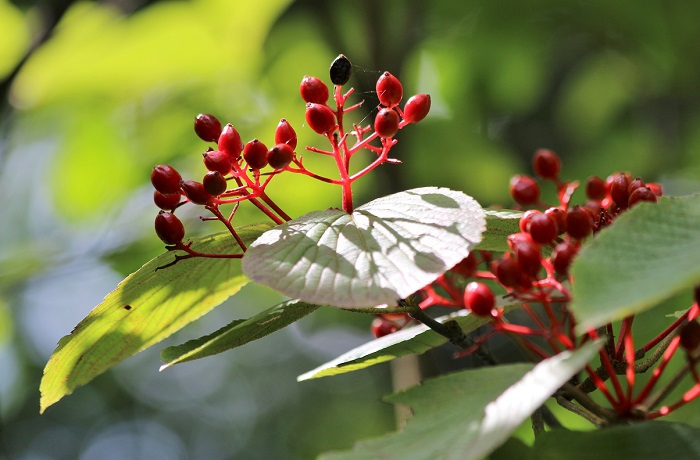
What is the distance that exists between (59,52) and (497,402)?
6.85 feet

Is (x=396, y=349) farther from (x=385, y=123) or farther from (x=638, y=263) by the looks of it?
(x=638, y=263)

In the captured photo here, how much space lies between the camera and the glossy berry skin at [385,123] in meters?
1.06

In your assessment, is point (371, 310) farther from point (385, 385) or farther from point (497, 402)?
point (385, 385)

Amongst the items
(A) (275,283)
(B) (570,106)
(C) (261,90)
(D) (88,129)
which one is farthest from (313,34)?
(A) (275,283)

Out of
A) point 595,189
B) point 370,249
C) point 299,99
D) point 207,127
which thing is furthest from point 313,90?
point 299,99

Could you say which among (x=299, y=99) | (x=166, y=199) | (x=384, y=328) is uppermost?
(x=166, y=199)

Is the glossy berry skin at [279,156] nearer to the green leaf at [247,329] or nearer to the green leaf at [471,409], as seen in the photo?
the green leaf at [247,329]

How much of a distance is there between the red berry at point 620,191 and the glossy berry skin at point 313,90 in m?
0.40

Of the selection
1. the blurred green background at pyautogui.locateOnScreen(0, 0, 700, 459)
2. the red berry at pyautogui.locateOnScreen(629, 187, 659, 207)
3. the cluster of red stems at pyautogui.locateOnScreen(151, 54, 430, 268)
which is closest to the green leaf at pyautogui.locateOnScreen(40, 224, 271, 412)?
the cluster of red stems at pyautogui.locateOnScreen(151, 54, 430, 268)

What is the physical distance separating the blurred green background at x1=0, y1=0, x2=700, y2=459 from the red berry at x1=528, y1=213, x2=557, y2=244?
1498 millimetres

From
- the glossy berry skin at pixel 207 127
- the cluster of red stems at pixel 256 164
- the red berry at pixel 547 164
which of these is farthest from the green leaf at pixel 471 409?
the red berry at pixel 547 164

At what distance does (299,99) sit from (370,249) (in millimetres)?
2085

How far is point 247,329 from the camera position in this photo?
105 cm

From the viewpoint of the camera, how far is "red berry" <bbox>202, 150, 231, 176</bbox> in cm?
102
